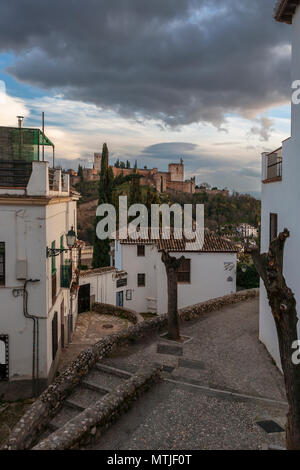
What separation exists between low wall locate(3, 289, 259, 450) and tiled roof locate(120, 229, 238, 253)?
10023mm

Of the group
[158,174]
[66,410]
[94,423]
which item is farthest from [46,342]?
[158,174]

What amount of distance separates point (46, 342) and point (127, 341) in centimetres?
250

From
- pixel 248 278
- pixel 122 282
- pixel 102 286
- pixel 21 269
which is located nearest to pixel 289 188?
pixel 21 269

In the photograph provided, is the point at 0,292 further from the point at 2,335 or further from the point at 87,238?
→ the point at 87,238

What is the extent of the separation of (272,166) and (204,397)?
6.56 meters

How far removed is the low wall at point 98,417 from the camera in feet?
18.6

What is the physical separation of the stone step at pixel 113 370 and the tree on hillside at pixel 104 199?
71.4 feet

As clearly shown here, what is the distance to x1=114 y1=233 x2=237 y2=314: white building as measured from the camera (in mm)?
22531

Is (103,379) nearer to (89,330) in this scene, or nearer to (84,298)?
(89,330)

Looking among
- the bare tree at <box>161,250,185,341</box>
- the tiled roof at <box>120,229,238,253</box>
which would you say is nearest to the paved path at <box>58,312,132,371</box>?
the bare tree at <box>161,250,185,341</box>

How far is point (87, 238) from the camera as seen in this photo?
59.4m

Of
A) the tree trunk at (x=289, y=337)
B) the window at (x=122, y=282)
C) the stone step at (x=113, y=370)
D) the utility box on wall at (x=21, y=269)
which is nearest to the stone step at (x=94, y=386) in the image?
the stone step at (x=113, y=370)

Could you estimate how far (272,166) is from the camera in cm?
1038

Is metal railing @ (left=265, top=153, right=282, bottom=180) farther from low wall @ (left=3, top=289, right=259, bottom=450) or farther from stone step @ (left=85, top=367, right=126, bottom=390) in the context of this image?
stone step @ (left=85, top=367, right=126, bottom=390)
